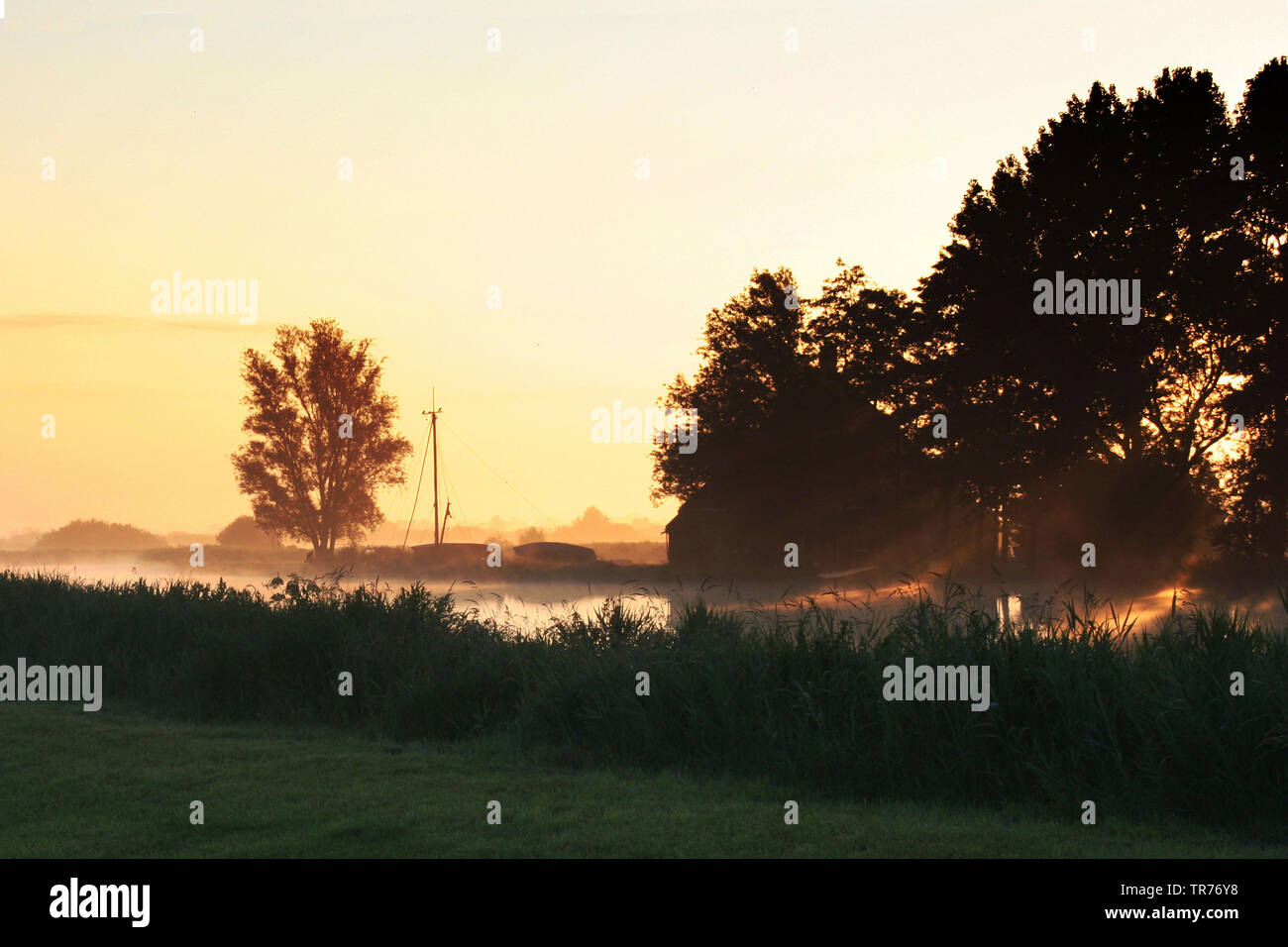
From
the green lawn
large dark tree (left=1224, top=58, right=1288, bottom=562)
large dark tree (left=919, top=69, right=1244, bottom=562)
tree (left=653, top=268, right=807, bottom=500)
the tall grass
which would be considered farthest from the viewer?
tree (left=653, top=268, right=807, bottom=500)

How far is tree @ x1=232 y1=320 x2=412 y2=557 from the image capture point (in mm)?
71688

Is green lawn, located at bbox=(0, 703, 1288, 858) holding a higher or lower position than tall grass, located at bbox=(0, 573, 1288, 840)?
lower

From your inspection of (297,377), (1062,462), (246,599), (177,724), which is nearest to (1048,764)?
(177,724)

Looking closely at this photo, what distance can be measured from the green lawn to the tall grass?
60cm

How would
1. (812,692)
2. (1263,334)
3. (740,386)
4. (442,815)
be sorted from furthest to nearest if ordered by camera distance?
(740,386) → (1263,334) → (812,692) → (442,815)

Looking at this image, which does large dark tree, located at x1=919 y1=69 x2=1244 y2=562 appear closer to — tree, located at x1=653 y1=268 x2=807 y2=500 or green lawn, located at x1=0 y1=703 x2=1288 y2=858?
tree, located at x1=653 y1=268 x2=807 y2=500

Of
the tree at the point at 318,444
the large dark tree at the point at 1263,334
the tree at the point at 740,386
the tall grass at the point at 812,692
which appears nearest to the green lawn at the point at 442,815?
the tall grass at the point at 812,692

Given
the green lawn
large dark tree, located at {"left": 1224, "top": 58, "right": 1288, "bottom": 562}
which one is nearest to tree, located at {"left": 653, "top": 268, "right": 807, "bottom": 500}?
large dark tree, located at {"left": 1224, "top": 58, "right": 1288, "bottom": 562}

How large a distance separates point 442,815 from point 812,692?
4.40m

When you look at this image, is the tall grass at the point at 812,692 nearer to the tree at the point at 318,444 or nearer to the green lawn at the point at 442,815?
the green lawn at the point at 442,815

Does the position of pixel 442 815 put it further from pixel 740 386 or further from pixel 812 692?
pixel 740 386

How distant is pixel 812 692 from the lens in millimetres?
12023

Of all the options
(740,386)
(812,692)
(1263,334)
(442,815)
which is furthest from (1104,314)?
(442,815)

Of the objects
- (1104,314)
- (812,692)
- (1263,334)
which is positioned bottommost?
(812,692)
